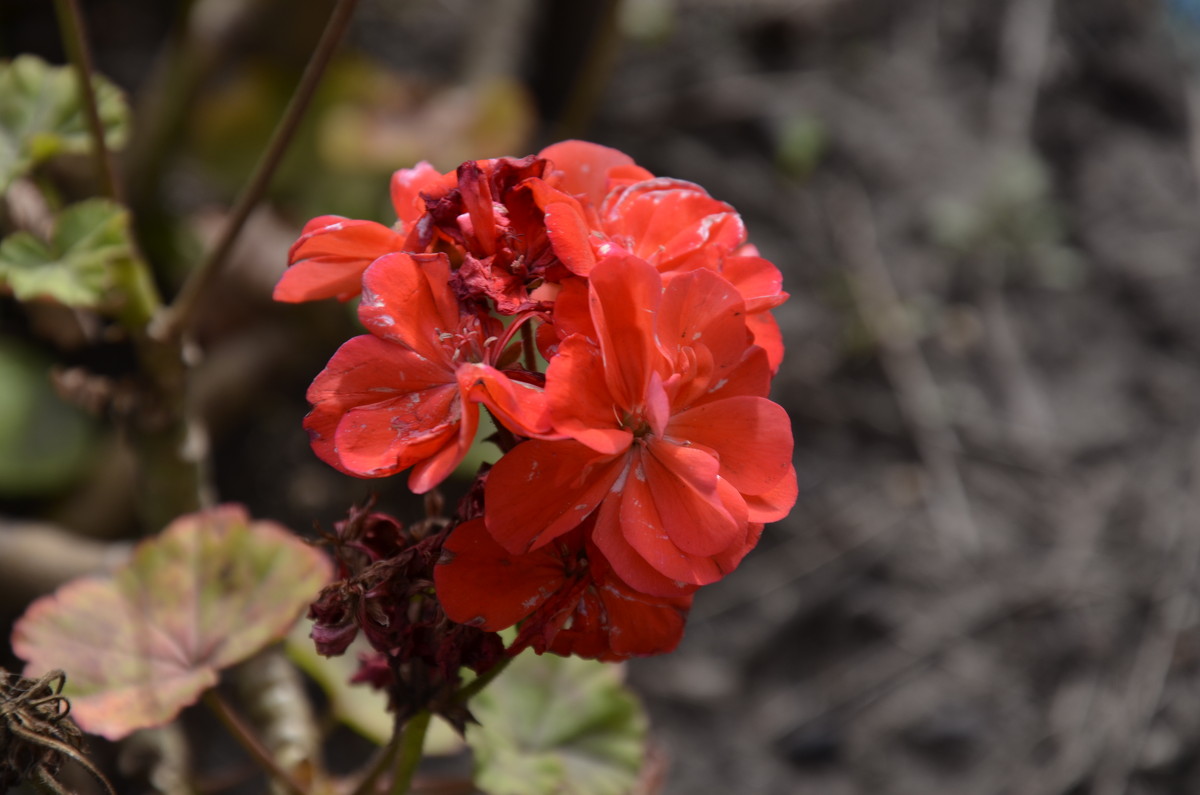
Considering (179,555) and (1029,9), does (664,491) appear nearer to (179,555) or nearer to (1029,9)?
(179,555)

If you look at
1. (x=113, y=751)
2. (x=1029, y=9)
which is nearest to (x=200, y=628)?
(x=113, y=751)

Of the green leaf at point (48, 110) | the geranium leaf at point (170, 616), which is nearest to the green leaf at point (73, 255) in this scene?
the green leaf at point (48, 110)

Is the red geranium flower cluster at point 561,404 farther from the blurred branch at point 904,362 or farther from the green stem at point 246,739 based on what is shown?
the blurred branch at point 904,362

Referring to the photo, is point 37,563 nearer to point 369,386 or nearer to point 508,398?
point 369,386

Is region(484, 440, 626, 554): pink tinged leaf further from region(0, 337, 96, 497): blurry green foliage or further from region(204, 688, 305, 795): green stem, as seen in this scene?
region(0, 337, 96, 497): blurry green foliage

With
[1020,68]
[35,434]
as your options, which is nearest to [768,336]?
[35,434]

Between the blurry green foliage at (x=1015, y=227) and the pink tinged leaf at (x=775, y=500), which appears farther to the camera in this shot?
the blurry green foliage at (x=1015, y=227)
